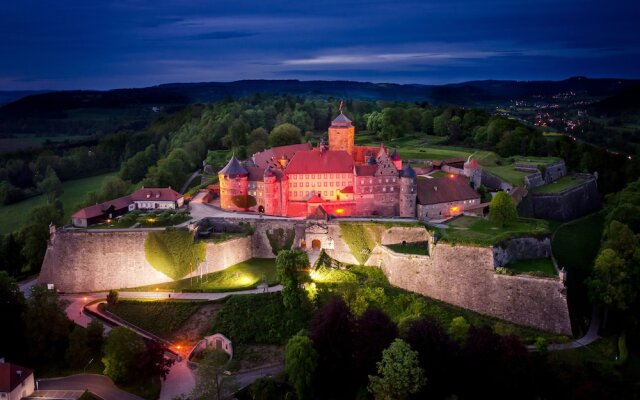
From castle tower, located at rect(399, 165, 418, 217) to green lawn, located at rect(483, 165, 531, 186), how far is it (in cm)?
1350

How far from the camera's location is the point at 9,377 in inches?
1243

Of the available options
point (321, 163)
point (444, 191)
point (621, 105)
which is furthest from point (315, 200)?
point (621, 105)

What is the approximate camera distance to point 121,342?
110 feet

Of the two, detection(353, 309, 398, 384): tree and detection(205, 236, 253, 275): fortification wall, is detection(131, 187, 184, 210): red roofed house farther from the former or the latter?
detection(353, 309, 398, 384): tree

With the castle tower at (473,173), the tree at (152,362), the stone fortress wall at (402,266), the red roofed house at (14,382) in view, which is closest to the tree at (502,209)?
the stone fortress wall at (402,266)

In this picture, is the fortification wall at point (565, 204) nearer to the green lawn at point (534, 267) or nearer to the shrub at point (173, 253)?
the green lawn at point (534, 267)

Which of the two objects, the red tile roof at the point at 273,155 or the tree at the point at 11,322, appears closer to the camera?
the tree at the point at 11,322

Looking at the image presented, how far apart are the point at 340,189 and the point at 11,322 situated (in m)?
26.5

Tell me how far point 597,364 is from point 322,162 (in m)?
26.3

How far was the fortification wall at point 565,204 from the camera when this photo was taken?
2163 inches

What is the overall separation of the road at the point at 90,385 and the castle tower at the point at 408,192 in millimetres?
25045

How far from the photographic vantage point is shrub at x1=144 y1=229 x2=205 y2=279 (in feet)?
147

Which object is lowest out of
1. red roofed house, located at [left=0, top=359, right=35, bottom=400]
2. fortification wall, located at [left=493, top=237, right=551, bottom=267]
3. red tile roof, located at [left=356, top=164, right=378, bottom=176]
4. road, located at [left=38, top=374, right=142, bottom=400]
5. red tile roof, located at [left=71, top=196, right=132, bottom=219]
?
road, located at [left=38, top=374, right=142, bottom=400]

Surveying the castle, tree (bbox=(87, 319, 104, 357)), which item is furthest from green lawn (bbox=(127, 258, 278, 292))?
tree (bbox=(87, 319, 104, 357))
